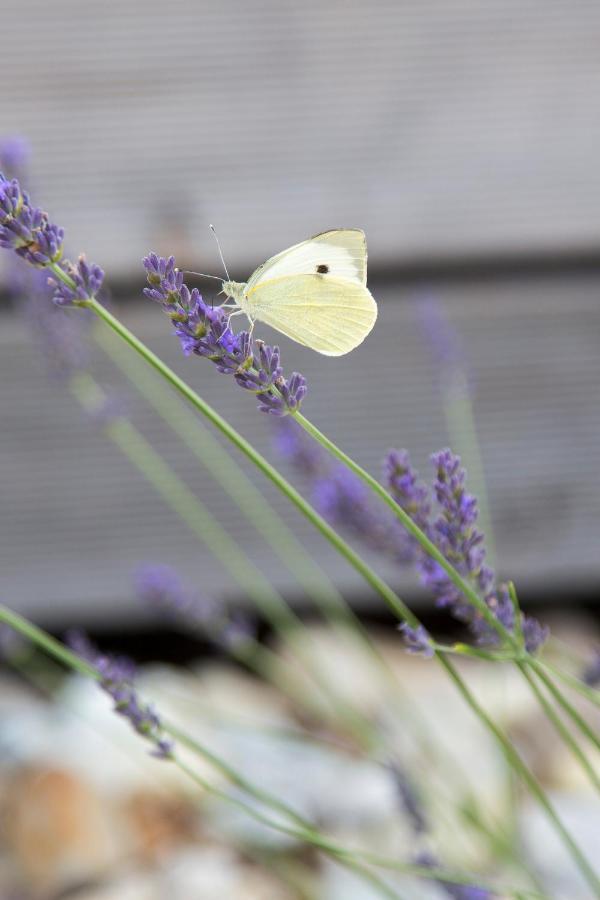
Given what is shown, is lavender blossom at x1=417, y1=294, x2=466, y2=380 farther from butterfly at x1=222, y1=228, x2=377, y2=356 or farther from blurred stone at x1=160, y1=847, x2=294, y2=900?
blurred stone at x1=160, y1=847, x2=294, y2=900

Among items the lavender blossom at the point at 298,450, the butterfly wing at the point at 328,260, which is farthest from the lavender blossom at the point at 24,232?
the lavender blossom at the point at 298,450

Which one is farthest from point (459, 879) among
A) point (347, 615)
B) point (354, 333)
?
point (347, 615)

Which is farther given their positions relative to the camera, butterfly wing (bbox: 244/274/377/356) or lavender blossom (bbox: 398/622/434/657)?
butterfly wing (bbox: 244/274/377/356)

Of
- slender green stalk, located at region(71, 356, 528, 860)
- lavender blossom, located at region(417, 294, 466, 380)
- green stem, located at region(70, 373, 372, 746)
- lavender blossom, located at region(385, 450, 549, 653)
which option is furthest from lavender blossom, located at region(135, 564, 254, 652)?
lavender blossom, located at region(385, 450, 549, 653)

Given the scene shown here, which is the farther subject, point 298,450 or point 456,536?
point 298,450

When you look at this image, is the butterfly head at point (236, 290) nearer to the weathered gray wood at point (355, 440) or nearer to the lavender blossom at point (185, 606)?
the lavender blossom at point (185, 606)

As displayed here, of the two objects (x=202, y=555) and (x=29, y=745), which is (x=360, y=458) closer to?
(x=202, y=555)

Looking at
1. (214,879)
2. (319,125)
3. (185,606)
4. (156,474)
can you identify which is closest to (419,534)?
(185,606)

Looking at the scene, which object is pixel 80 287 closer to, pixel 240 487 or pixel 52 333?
pixel 52 333
